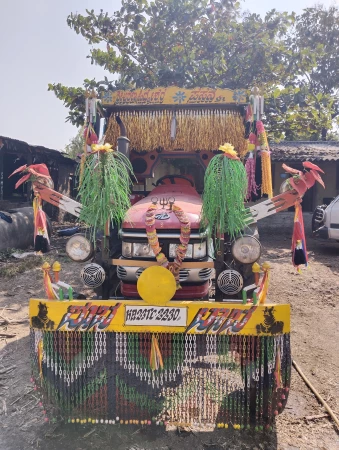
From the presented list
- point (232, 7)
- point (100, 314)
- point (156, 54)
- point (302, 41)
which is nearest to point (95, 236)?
point (100, 314)

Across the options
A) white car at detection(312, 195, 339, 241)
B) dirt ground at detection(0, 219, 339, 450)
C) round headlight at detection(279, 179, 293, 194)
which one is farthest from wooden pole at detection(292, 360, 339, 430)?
white car at detection(312, 195, 339, 241)

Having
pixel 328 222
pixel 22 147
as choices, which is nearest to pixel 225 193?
pixel 328 222

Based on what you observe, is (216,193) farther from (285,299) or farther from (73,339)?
(285,299)

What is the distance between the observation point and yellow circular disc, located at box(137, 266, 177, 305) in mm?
2697

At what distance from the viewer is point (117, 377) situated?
2.90 meters

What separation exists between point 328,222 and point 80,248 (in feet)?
26.1

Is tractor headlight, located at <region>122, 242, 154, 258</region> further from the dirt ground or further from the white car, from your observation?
the white car

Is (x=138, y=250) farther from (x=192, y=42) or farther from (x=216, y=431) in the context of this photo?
(x=192, y=42)

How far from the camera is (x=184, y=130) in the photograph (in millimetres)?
4750

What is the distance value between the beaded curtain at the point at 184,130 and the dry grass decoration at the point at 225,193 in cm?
186

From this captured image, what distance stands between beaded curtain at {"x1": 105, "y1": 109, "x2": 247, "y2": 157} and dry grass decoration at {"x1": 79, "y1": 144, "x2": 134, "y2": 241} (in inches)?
72.0

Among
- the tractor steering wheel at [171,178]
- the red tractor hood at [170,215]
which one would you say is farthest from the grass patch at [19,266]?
the red tractor hood at [170,215]

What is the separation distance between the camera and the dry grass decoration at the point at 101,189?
2902 millimetres

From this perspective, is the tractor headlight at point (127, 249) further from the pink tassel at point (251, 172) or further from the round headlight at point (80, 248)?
the pink tassel at point (251, 172)
